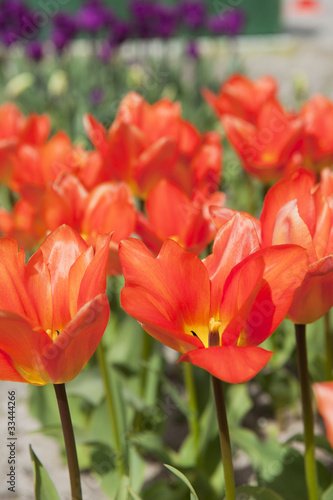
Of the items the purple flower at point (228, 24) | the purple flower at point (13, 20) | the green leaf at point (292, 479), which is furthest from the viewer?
→ the purple flower at point (228, 24)

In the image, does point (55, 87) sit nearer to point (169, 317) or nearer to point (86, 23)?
point (86, 23)

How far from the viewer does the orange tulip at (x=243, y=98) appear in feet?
5.51

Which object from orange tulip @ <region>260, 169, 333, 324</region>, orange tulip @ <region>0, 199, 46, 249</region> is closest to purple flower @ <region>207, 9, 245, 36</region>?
orange tulip @ <region>0, 199, 46, 249</region>

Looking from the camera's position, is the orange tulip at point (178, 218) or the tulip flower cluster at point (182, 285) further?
the orange tulip at point (178, 218)

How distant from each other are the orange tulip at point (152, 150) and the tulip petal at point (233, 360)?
673 mm

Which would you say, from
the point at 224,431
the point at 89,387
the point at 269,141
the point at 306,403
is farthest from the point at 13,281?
the point at 89,387

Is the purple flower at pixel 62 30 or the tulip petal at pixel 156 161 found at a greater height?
the tulip petal at pixel 156 161

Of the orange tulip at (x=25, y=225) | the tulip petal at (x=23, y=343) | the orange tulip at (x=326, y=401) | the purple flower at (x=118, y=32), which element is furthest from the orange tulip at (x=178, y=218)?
the purple flower at (x=118, y=32)

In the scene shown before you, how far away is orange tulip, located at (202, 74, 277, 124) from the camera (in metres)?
1.68

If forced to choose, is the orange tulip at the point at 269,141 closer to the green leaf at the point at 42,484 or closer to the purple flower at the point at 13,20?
the green leaf at the point at 42,484

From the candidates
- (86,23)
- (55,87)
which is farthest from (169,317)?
(86,23)

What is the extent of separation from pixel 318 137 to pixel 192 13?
326 cm

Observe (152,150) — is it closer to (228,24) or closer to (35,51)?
(35,51)

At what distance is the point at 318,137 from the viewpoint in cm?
146
